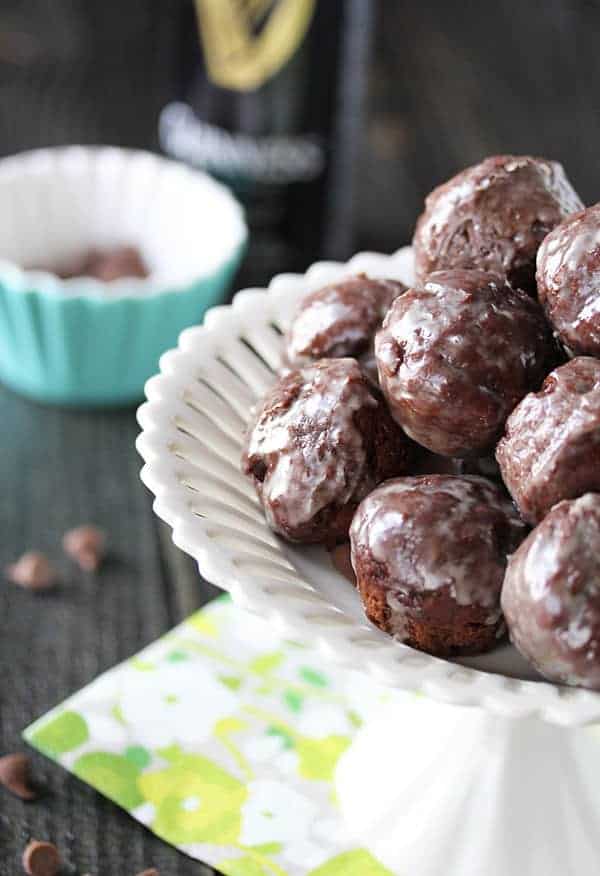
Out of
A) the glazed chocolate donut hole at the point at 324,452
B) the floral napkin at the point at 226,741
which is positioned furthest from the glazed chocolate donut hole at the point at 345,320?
the floral napkin at the point at 226,741

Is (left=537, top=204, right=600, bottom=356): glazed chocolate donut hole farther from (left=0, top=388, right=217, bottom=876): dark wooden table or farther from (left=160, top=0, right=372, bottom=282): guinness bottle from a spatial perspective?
(left=160, top=0, right=372, bottom=282): guinness bottle

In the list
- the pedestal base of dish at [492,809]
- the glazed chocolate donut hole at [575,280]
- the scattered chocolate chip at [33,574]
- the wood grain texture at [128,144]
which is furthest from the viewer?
the scattered chocolate chip at [33,574]

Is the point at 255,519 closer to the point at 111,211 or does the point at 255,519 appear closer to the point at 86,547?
the point at 86,547

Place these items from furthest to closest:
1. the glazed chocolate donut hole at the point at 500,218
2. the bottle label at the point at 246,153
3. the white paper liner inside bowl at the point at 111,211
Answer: the bottle label at the point at 246,153
the white paper liner inside bowl at the point at 111,211
the glazed chocolate donut hole at the point at 500,218

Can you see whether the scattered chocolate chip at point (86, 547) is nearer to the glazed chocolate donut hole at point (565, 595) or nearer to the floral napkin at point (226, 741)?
the floral napkin at point (226, 741)

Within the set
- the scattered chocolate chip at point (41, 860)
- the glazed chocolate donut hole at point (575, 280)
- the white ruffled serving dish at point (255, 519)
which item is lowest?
the scattered chocolate chip at point (41, 860)

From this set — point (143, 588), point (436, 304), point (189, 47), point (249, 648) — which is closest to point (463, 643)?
point (436, 304)
